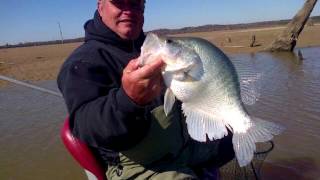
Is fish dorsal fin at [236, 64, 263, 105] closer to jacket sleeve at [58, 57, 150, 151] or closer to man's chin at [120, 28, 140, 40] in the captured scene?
jacket sleeve at [58, 57, 150, 151]

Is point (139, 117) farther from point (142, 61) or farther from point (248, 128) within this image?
point (248, 128)

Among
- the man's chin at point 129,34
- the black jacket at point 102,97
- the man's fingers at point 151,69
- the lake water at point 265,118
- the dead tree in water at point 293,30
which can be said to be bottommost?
the lake water at point 265,118

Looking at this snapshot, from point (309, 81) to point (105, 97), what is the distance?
10.8 meters

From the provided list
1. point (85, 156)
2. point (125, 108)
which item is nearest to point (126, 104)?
point (125, 108)

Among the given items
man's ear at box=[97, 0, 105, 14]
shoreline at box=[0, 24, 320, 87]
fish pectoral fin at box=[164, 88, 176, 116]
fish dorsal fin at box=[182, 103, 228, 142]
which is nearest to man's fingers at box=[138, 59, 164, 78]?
fish pectoral fin at box=[164, 88, 176, 116]

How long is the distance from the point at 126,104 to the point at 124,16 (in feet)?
3.59

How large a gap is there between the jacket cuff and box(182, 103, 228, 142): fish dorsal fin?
0.32 meters

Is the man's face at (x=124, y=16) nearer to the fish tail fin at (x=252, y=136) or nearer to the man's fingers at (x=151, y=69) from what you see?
the man's fingers at (x=151, y=69)

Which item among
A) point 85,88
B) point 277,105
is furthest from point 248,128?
point 277,105

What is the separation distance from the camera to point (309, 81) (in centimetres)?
1242

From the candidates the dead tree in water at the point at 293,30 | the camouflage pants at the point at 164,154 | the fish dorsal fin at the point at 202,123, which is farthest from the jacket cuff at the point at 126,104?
the dead tree in water at the point at 293,30

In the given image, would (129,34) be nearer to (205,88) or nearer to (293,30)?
(205,88)

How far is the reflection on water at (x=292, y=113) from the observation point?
6.35m

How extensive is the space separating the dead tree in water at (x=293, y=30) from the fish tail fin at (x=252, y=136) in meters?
19.7
